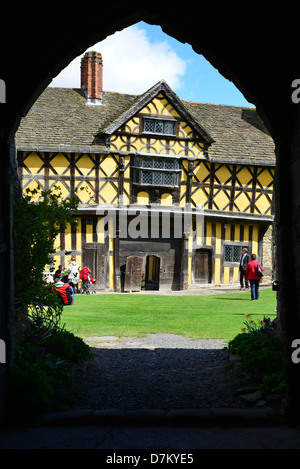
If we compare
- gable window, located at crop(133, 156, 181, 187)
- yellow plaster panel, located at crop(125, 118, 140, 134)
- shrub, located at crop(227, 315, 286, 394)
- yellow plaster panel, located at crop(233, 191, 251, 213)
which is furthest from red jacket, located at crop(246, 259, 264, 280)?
yellow plaster panel, located at crop(125, 118, 140, 134)

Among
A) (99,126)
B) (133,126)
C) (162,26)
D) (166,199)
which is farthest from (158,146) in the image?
(162,26)

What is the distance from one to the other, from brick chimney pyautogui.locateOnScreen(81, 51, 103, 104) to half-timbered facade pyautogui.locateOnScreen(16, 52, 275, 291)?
5 cm

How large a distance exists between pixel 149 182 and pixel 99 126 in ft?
11.5

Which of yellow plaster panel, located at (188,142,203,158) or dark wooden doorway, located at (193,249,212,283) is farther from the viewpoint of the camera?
dark wooden doorway, located at (193,249,212,283)

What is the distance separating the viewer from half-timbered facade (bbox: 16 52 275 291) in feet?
64.9

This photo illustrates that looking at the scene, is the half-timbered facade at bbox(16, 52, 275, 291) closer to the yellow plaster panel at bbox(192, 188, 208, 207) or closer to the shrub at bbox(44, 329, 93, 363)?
the yellow plaster panel at bbox(192, 188, 208, 207)

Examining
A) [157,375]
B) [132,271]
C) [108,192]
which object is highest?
[108,192]

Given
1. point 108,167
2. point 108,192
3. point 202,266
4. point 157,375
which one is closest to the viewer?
point 157,375

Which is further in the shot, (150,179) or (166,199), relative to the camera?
(166,199)

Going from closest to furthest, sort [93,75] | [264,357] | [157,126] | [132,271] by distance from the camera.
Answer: [264,357] < [132,271] < [157,126] < [93,75]

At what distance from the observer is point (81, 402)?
5.02 meters

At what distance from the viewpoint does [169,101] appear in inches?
822

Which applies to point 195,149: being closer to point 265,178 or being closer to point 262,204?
point 265,178
